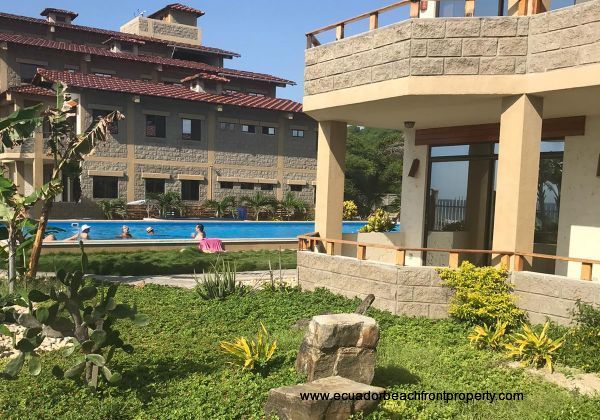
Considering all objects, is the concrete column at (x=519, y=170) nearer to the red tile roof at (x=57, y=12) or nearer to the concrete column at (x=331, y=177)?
the concrete column at (x=331, y=177)

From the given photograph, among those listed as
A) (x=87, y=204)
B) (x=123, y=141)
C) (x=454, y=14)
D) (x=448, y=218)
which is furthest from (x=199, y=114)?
(x=454, y=14)

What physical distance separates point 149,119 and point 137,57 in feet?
20.5

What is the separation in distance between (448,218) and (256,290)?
5.79m

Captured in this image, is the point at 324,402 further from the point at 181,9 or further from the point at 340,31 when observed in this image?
the point at 181,9

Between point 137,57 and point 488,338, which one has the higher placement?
point 137,57

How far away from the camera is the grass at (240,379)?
6371 millimetres

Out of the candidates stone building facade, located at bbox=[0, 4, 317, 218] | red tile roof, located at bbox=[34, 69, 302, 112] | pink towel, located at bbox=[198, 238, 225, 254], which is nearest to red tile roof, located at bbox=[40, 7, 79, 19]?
stone building facade, located at bbox=[0, 4, 317, 218]

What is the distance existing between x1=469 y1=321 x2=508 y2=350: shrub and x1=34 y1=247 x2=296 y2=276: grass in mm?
9122

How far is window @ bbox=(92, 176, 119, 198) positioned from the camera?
99.7ft

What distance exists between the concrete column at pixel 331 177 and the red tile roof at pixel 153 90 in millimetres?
20402

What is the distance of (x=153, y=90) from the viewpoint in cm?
3195

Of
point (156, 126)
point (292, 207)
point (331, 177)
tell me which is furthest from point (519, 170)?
point (156, 126)

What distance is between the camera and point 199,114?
111ft

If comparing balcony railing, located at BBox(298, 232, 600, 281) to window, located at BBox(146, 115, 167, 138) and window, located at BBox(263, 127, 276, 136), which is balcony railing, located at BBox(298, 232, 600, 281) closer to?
window, located at BBox(146, 115, 167, 138)
